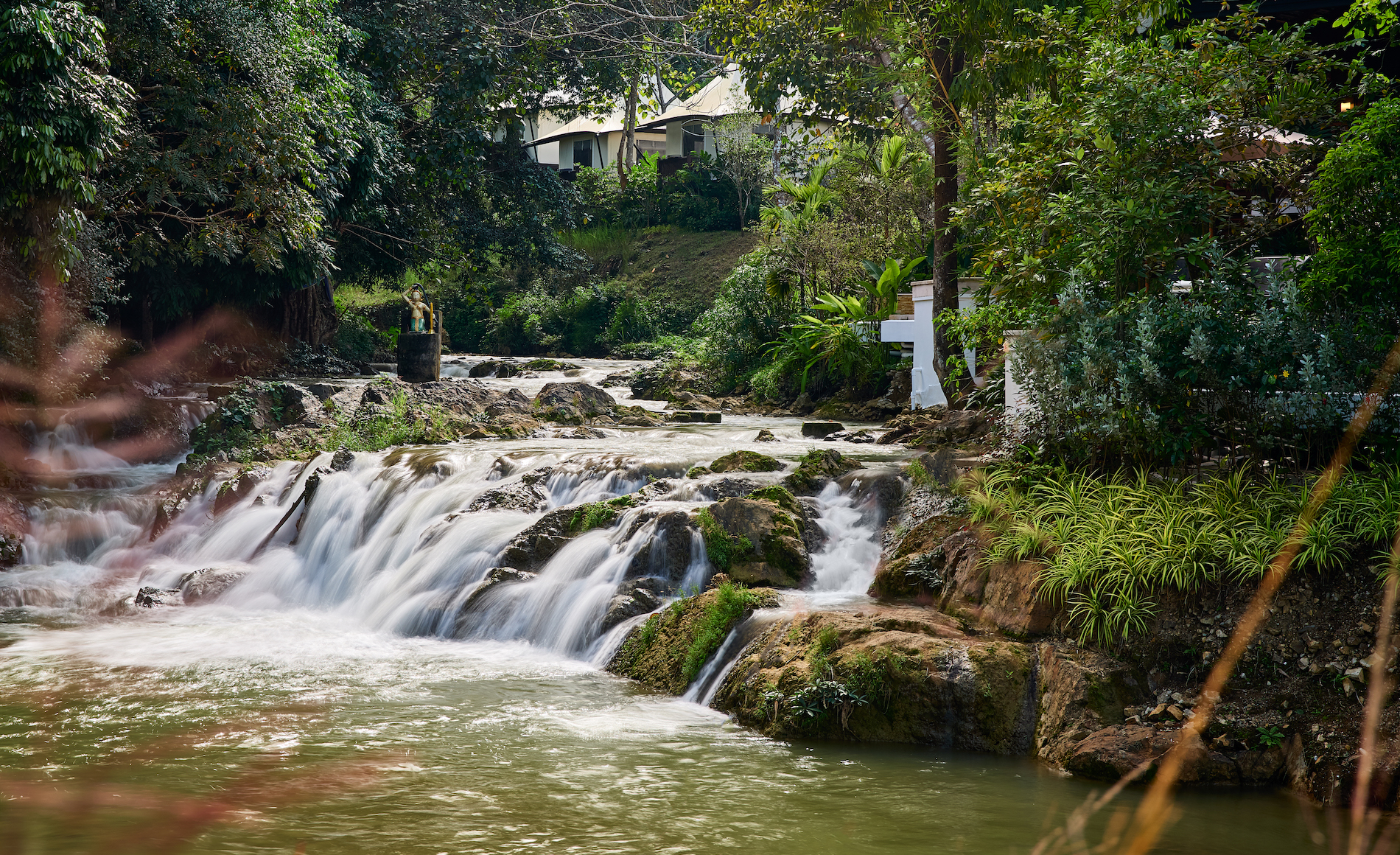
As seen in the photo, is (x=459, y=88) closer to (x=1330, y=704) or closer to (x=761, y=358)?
(x=761, y=358)

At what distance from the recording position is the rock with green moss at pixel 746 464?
1189 cm

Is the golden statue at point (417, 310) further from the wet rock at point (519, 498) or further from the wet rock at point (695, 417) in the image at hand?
the wet rock at point (519, 498)

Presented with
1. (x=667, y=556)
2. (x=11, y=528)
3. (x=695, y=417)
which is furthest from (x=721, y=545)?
(x=695, y=417)

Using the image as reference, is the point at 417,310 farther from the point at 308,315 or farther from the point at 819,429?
the point at 819,429

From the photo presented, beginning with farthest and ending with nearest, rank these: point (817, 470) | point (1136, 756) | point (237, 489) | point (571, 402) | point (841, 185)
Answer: point (841, 185), point (571, 402), point (237, 489), point (817, 470), point (1136, 756)

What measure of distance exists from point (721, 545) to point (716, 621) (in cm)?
140

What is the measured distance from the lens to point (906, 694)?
23.4 ft

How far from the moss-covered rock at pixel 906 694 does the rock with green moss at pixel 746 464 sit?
4405 millimetres

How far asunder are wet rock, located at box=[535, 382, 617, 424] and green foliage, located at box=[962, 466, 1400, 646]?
11.5 metres

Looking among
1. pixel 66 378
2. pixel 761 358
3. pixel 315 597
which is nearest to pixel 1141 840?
pixel 315 597

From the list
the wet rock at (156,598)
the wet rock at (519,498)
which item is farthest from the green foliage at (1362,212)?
the wet rock at (156,598)

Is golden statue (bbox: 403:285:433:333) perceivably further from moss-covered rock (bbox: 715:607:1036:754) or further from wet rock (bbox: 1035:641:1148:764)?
wet rock (bbox: 1035:641:1148:764)

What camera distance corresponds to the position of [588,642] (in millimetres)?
9211

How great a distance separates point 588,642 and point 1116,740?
442cm
